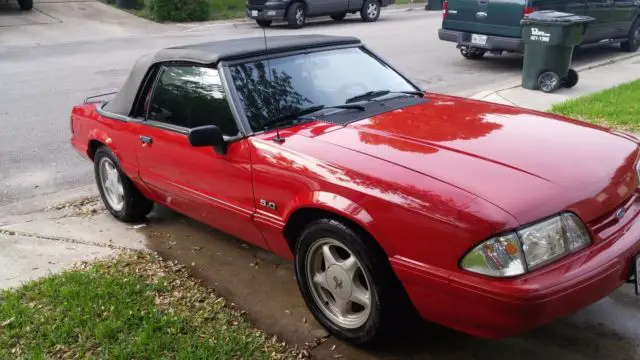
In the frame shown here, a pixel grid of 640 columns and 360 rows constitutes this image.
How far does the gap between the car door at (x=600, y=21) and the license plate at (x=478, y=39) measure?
2.08m

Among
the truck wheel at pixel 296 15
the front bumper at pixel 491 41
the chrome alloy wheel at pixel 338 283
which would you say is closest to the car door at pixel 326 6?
the truck wheel at pixel 296 15

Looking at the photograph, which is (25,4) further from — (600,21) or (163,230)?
(163,230)

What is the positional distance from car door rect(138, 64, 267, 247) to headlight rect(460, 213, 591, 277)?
4.72 feet

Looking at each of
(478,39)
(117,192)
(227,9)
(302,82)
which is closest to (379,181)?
(302,82)

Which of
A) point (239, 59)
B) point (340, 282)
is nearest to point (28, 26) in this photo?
point (239, 59)

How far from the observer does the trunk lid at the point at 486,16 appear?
1071cm

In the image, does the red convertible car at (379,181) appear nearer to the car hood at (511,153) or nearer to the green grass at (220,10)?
the car hood at (511,153)

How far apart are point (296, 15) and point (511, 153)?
1656 centimetres

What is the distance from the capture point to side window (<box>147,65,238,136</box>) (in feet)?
12.3

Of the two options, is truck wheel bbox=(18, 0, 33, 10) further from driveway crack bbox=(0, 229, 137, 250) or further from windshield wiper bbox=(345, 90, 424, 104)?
windshield wiper bbox=(345, 90, 424, 104)

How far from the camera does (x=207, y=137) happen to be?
3.45m

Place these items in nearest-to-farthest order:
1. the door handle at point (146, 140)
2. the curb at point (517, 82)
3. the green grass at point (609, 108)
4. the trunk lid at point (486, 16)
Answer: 1. the door handle at point (146, 140)
2. the green grass at point (609, 108)
3. the curb at point (517, 82)
4. the trunk lid at point (486, 16)

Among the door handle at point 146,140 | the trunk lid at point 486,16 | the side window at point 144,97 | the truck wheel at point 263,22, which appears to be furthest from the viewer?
the truck wheel at point 263,22

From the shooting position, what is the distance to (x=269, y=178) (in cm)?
335
